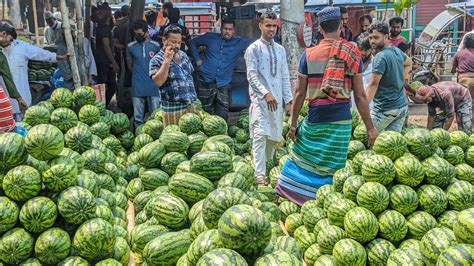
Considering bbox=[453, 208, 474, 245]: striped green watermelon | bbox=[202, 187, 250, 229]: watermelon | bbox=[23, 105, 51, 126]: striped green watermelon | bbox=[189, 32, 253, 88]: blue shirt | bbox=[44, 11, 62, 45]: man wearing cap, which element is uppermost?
bbox=[44, 11, 62, 45]: man wearing cap

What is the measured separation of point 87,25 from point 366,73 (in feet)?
19.1

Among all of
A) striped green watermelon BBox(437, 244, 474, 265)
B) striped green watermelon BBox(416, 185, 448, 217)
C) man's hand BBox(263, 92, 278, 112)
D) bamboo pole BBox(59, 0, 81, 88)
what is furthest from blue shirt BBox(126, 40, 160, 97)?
striped green watermelon BBox(437, 244, 474, 265)

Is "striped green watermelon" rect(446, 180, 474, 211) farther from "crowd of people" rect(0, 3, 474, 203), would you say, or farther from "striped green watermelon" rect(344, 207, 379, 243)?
"crowd of people" rect(0, 3, 474, 203)

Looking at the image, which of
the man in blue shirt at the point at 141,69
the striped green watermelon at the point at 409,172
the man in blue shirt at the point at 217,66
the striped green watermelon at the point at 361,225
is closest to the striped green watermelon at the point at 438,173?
the striped green watermelon at the point at 409,172

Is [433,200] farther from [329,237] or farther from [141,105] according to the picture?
[141,105]

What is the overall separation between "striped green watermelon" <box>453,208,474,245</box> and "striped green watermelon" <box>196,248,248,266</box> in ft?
3.88

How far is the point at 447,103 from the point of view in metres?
6.99

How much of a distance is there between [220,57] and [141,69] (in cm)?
131

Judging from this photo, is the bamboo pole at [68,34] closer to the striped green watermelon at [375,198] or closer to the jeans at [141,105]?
the jeans at [141,105]

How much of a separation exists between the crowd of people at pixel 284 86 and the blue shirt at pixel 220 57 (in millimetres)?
16

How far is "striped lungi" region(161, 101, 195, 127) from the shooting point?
5.81m

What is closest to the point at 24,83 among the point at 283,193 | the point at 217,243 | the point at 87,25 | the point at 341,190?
the point at 87,25

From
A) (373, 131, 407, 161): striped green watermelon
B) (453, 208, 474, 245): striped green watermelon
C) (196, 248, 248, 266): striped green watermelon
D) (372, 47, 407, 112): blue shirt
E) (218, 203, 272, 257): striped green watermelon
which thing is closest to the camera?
(196, 248, 248, 266): striped green watermelon

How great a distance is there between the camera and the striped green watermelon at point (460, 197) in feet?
11.4
